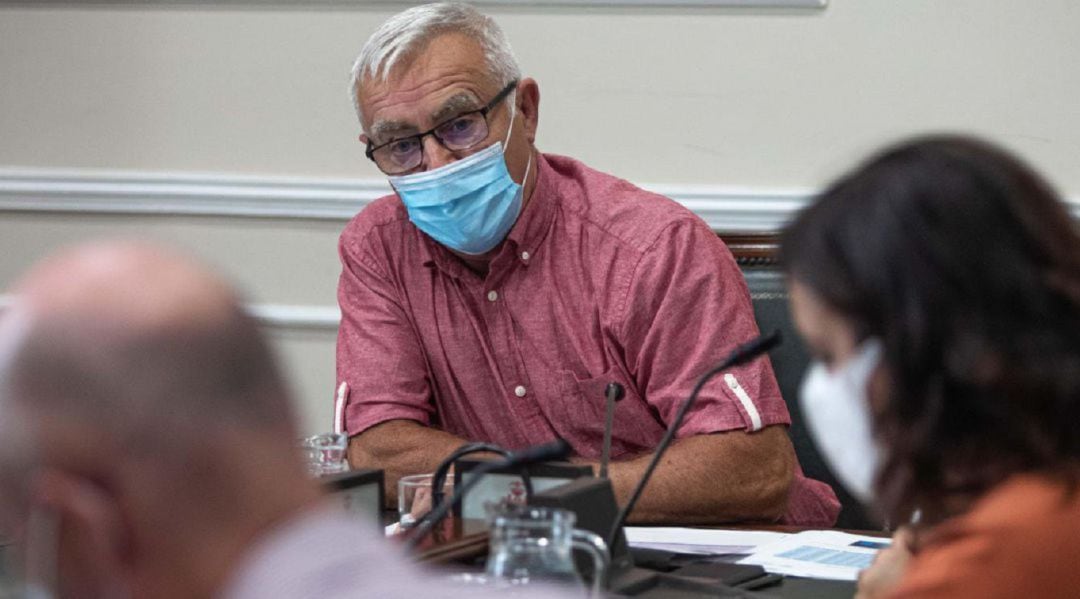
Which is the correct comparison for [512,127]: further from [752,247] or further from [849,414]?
[849,414]

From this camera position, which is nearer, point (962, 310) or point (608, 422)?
point (962, 310)

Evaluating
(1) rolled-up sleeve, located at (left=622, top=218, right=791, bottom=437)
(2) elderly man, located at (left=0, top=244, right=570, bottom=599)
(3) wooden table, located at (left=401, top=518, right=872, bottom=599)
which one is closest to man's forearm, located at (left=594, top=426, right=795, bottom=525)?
(1) rolled-up sleeve, located at (left=622, top=218, right=791, bottom=437)

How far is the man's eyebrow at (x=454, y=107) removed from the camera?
2258 mm

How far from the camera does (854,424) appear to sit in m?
1.16

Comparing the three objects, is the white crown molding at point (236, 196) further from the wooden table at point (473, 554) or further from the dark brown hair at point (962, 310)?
the dark brown hair at point (962, 310)

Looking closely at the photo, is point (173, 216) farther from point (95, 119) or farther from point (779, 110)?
point (779, 110)

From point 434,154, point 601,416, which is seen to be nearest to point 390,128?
point 434,154

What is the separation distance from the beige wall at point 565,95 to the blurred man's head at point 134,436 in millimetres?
2103

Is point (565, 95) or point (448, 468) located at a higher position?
point (565, 95)

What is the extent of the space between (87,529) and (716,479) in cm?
141

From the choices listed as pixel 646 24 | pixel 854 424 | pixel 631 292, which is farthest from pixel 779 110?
pixel 854 424

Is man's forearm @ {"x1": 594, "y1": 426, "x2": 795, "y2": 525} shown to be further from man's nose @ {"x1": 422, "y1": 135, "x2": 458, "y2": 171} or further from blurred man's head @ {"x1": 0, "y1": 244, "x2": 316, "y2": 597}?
blurred man's head @ {"x1": 0, "y1": 244, "x2": 316, "y2": 597}

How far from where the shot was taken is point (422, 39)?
89.7 inches

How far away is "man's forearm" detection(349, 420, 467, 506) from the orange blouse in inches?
46.8
